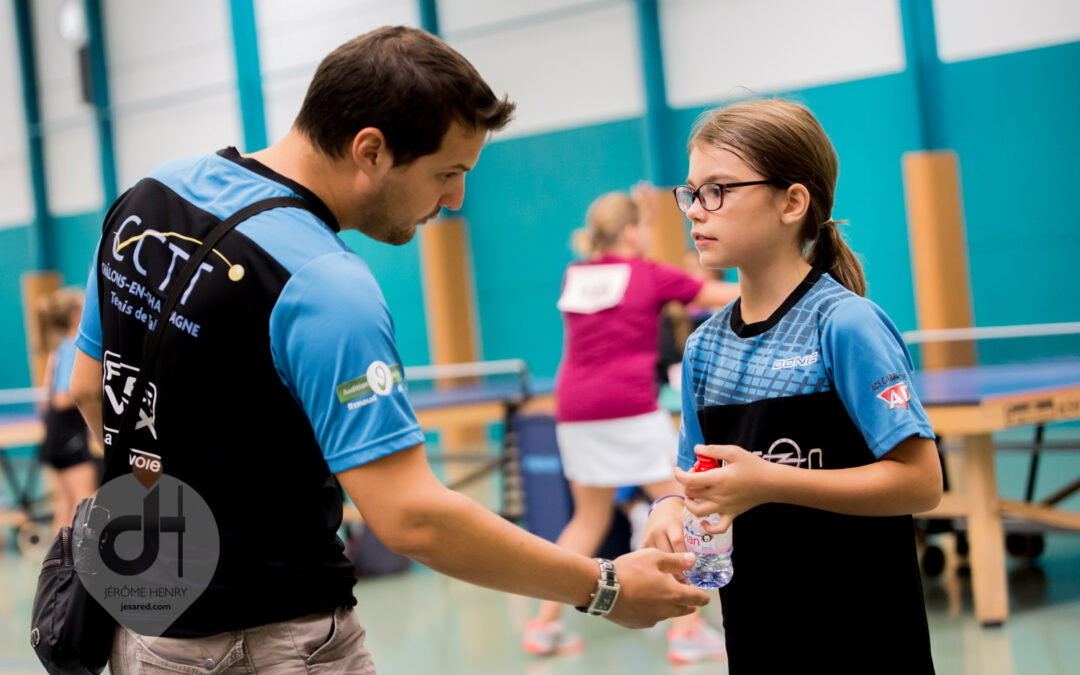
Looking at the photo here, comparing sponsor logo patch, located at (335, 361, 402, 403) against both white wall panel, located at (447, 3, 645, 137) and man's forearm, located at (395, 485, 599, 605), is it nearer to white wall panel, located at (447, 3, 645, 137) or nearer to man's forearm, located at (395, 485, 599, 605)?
man's forearm, located at (395, 485, 599, 605)

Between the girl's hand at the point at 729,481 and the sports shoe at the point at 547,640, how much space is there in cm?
288

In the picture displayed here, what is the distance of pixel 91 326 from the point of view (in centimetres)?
173

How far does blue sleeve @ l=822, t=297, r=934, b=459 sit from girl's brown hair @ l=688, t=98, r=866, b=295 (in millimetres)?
235

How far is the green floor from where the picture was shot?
388 cm

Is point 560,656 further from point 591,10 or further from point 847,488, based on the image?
point 591,10

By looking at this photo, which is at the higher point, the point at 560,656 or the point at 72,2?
the point at 72,2

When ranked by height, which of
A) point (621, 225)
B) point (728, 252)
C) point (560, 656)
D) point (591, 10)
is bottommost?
point (560, 656)

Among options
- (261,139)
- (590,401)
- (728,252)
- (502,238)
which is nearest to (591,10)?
(502,238)

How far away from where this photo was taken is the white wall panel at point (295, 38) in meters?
12.4

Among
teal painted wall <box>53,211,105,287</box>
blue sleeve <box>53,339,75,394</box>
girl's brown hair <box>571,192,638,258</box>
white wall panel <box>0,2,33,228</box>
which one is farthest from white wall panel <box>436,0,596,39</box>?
girl's brown hair <box>571,192,638,258</box>

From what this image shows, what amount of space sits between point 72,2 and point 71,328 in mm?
9538

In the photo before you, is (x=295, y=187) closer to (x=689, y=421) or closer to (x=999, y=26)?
(x=689, y=421)

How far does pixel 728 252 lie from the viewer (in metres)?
1.85

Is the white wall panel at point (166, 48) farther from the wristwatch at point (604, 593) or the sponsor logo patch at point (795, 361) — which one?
the wristwatch at point (604, 593)
